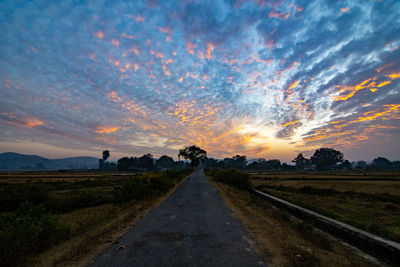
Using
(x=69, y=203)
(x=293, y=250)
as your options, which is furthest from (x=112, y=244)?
(x=69, y=203)

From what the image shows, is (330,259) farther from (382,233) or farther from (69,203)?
(69,203)

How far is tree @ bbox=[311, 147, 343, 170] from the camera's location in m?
166

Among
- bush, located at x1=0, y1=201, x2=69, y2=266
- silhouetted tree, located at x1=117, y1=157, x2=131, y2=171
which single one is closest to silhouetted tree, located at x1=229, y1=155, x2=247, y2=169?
silhouetted tree, located at x1=117, y1=157, x2=131, y2=171

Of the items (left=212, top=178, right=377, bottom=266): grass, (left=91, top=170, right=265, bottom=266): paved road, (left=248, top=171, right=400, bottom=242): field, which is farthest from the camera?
(left=248, top=171, right=400, bottom=242): field

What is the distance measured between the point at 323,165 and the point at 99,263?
20483cm

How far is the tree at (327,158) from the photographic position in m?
166

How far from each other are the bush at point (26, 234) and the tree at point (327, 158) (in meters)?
203

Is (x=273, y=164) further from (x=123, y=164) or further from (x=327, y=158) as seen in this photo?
(x=123, y=164)

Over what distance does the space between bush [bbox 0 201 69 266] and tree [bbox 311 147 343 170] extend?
202864mm

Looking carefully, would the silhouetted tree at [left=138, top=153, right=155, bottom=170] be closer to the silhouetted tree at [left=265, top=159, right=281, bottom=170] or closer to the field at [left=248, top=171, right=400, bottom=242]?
the silhouetted tree at [left=265, top=159, right=281, bottom=170]

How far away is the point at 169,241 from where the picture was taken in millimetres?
4844

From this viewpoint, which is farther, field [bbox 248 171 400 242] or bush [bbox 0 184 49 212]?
bush [bbox 0 184 49 212]

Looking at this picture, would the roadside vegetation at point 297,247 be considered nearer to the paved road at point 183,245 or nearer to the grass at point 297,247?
the grass at point 297,247

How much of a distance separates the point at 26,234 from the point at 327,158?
671 ft
